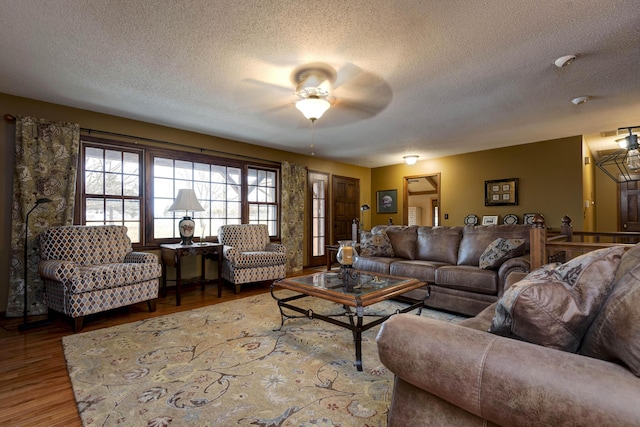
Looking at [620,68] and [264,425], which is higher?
[620,68]

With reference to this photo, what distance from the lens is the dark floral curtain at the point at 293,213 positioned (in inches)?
230

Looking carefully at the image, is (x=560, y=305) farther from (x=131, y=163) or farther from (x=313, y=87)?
(x=131, y=163)

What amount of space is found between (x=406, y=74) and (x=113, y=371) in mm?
3323

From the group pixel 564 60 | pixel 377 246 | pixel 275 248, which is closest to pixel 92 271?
pixel 275 248

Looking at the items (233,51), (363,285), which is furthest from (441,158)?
(233,51)

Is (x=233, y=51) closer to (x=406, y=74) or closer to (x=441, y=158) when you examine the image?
(x=406, y=74)

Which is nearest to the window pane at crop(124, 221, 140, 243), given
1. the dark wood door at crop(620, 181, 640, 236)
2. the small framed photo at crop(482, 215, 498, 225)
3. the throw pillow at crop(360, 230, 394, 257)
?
→ the throw pillow at crop(360, 230, 394, 257)

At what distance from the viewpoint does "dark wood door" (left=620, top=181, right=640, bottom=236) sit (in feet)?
21.0

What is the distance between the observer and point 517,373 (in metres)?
0.83

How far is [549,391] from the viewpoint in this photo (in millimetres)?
773

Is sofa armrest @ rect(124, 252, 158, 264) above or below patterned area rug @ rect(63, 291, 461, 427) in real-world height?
above

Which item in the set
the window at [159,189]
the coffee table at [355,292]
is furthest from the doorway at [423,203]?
the coffee table at [355,292]

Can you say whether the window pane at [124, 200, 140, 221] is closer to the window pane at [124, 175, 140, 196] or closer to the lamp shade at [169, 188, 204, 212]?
the window pane at [124, 175, 140, 196]

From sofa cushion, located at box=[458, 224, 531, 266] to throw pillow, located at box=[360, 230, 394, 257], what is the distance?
0.93m
